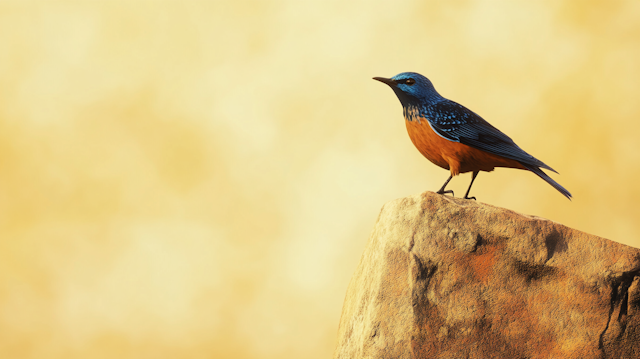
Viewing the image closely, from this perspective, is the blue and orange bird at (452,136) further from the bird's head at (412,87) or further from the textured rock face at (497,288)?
the textured rock face at (497,288)

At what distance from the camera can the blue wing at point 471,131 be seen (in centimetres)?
408

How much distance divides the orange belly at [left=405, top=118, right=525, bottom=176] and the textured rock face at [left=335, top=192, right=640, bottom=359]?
59 cm

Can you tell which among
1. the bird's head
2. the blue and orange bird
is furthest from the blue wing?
the bird's head

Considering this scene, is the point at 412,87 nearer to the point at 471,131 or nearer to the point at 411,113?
the point at 411,113

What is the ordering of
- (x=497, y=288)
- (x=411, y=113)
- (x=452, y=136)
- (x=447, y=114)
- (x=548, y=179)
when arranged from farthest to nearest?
(x=411, y=113) → (x=447, y=114) → (x=452, y=136) → (x=548, y=179) → (x=497, y=288)

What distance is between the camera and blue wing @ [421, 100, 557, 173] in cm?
408

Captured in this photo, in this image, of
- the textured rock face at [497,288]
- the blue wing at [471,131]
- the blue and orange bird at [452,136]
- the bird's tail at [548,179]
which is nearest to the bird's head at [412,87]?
the blue and orange bird at [452,136]

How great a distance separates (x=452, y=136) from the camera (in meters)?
4.18

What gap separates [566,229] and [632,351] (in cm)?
105

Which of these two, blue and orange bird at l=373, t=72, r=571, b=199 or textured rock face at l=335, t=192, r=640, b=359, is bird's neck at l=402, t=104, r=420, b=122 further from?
textured rock face at l=335, t=192, r=640, b=359

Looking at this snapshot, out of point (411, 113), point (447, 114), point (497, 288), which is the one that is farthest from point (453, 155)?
point (497, 288)

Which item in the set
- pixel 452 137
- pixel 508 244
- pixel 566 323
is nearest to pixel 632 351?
pixel 566 323

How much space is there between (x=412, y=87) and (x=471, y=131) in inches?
27.7

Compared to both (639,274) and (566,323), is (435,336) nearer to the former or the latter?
(566,323)
